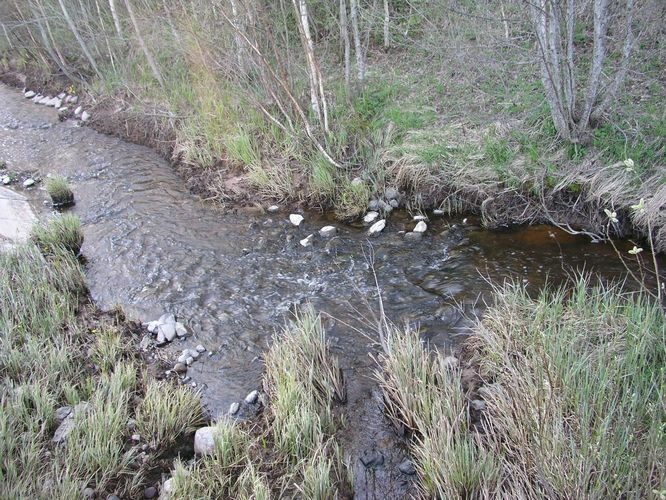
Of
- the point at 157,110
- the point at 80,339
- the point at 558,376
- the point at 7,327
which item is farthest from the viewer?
the point at 157,110

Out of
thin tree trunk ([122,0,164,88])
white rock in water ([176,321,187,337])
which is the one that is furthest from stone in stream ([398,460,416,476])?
thin tree trunk ([122,0,164,88])

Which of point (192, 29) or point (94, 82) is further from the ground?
point (192, 29)

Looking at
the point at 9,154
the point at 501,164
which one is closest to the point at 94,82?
the point at 9,154

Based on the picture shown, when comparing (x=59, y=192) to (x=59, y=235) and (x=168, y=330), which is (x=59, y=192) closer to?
(x=59, y=235)

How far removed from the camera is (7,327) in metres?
3.82

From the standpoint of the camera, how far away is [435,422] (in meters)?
2.68

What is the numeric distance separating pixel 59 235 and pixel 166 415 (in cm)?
360

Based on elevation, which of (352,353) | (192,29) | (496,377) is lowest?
(352,353)

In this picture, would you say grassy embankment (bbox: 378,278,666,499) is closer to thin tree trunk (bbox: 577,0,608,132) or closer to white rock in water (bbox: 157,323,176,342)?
white rock in water (bbox: 157,323,176,342)

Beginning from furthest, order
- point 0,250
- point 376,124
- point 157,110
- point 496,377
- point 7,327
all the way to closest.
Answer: point 157,110 < point 376,124 < point 0,250 < point 7,327 < point 496,377

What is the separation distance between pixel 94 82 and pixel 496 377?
1181 cm

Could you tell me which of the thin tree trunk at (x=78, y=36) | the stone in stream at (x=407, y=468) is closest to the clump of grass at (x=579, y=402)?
the stone in stream at (x=407, y=468)

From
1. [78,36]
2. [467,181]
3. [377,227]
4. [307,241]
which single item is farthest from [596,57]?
[78,36]

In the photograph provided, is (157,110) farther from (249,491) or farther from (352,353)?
(249,491)
